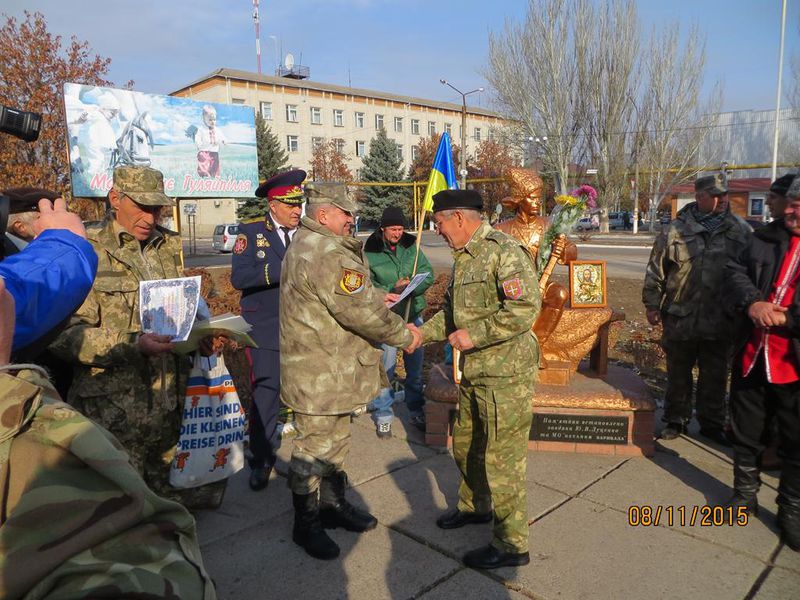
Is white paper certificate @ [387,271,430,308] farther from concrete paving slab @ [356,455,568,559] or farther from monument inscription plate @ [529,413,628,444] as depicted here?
monument inscription plate @ [529,413,628,444]

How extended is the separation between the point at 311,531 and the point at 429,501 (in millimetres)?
857

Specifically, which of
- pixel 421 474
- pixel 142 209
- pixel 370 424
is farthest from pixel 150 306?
pixel 370 424

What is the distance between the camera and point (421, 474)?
3822 millimetres

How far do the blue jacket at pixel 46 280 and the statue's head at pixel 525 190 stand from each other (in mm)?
3571

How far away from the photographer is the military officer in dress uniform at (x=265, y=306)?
3.71 m

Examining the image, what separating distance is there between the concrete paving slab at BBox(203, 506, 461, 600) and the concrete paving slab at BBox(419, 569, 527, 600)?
0.06 metres

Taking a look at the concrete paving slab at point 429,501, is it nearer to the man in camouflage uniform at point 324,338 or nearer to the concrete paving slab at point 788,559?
the man in camouflage uniform at point 324,338

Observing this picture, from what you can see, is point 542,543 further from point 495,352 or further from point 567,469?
point 495,352

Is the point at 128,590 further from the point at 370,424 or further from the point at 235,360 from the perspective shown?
the point at 235,360

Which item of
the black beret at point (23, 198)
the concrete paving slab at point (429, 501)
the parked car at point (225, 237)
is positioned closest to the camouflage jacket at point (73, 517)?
the black beret at point (23, 198)

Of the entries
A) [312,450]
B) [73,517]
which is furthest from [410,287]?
[73,517]

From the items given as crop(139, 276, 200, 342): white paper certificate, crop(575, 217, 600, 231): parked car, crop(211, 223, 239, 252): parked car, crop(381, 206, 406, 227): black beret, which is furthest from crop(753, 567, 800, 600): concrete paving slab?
crop(211, 223, 239, 252): parked car

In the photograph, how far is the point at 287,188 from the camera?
12.2 feet

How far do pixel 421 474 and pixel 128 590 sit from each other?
3207mm
